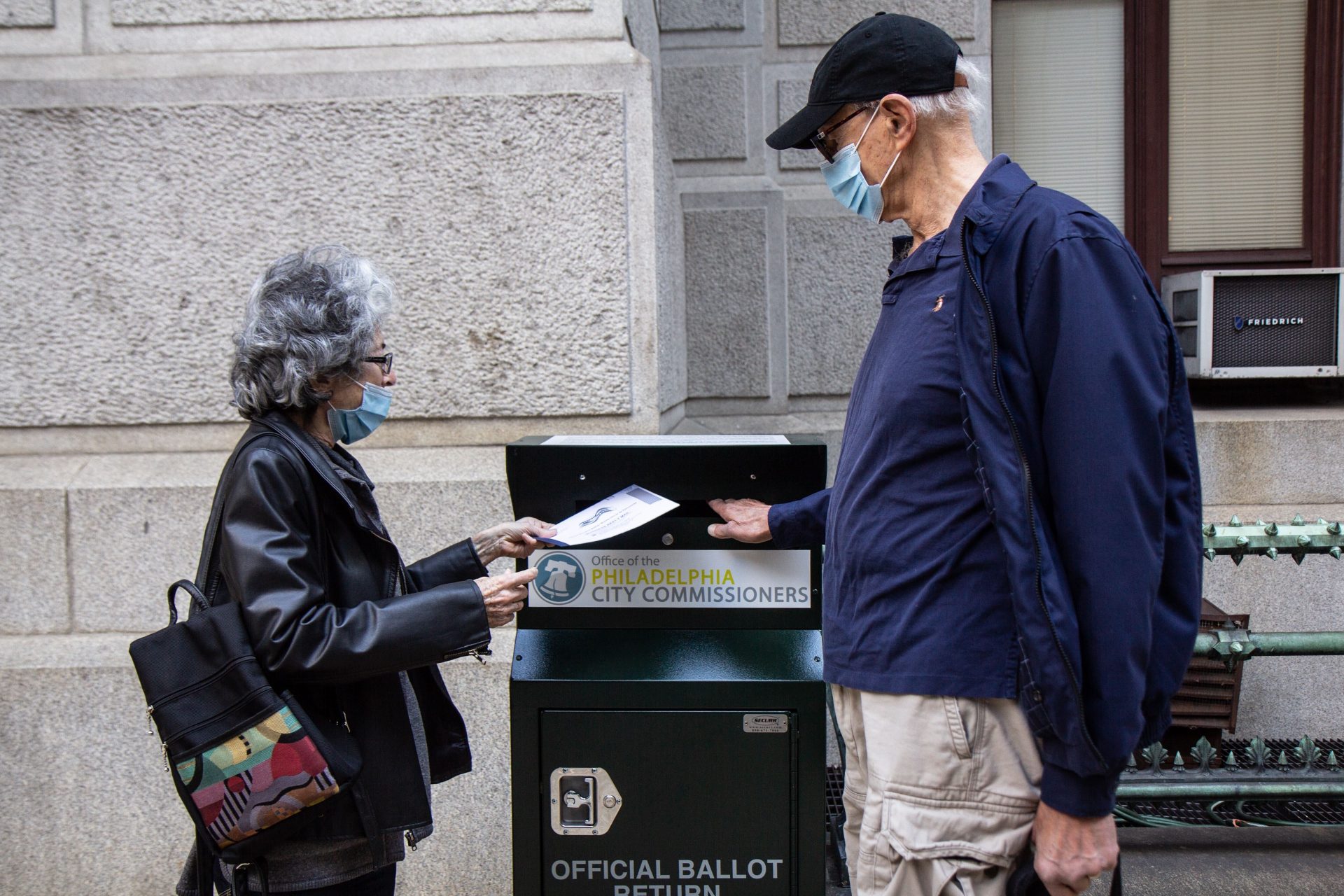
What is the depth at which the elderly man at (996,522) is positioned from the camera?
1322 millimetres

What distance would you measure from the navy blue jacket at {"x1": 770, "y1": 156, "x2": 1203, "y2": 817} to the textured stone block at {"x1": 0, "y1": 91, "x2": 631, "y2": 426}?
73.7 inches

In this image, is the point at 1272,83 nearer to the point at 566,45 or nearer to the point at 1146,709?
the point at 566,45

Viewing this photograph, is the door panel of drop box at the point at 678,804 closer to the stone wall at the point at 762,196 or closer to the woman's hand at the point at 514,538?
the woman's hand at the point at 514,538

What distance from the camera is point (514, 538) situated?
76.2 inches

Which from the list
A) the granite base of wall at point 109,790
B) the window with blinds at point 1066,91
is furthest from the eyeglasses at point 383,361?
the window with blinds at point 1066,91

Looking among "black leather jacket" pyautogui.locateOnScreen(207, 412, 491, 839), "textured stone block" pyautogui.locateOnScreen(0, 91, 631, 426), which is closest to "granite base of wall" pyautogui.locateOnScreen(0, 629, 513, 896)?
"textured stone block" pyautogui.locateOnScreen(0, 91, 631, 426)

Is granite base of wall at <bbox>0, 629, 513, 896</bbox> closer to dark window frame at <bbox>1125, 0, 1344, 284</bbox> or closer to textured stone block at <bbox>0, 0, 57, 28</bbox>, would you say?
textured stone block at <bbox>0, 0, 57, 28</bbox>

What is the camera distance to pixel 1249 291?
442 cm

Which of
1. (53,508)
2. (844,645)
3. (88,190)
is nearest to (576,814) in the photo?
(844,645)

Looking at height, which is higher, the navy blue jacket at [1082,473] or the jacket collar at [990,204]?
the jacket collar at [990,204]

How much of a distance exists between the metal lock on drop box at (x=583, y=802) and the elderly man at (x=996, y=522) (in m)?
0.45

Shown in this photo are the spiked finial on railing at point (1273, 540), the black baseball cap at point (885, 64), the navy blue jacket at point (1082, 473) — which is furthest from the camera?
the spiked finial on railing at point (1273, 540)

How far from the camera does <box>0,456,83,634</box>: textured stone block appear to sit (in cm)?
312

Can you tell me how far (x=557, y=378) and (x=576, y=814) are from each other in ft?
5.30
